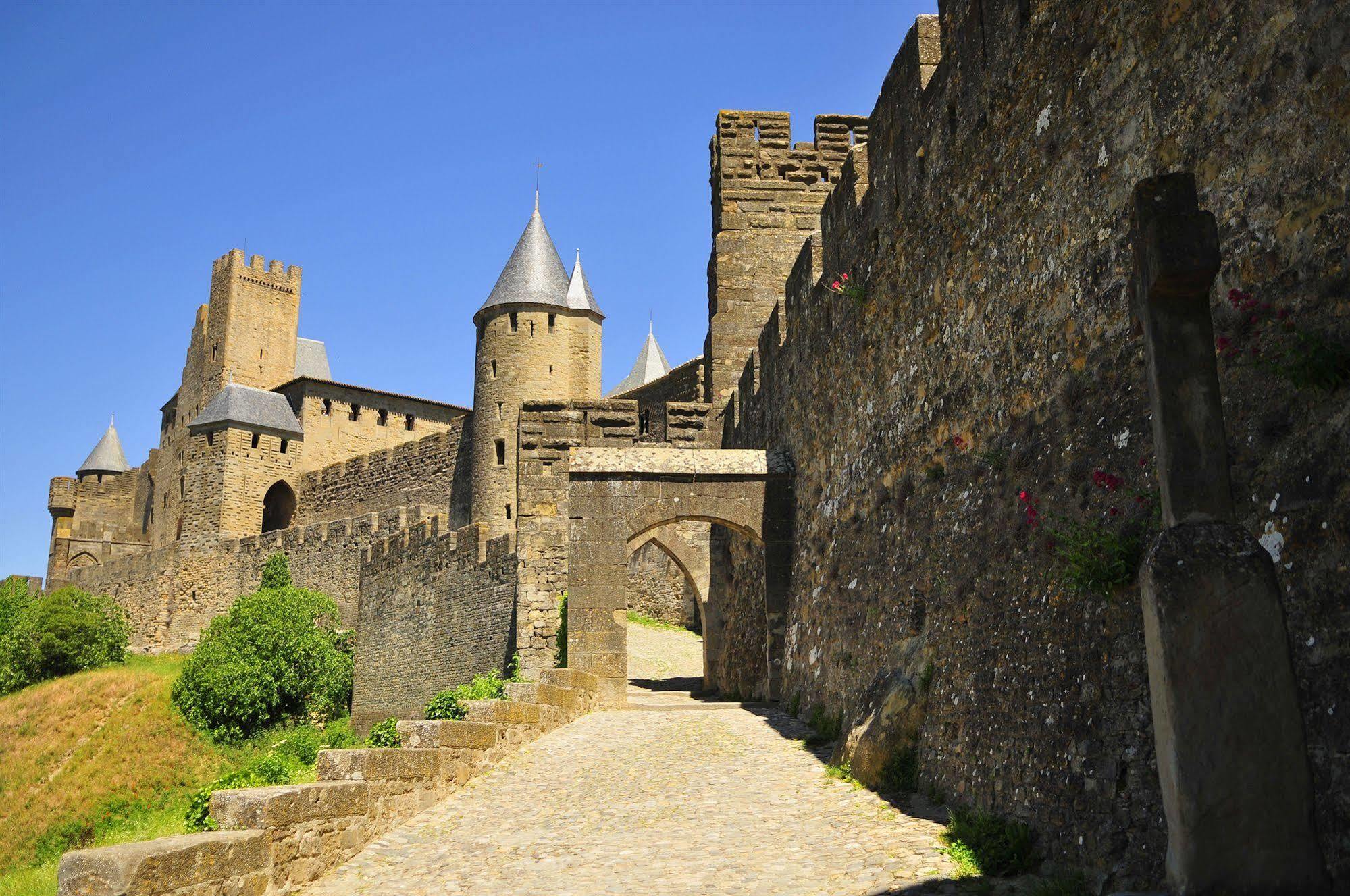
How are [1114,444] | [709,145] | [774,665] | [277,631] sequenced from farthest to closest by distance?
[277,631], [709,145], [774,665], [1114,444]

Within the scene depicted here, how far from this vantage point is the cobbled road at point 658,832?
6.12 meters

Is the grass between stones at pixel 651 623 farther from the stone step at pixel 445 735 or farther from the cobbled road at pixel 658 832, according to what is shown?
the stone step at pixel 445 735

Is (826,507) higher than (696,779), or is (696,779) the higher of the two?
(826,507)

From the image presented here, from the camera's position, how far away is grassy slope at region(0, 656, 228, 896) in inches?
966

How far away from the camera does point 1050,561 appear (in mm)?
5824

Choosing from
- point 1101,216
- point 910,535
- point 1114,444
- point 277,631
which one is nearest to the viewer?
point 1114,444

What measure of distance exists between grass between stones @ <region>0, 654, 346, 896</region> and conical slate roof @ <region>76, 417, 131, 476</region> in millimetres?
36632

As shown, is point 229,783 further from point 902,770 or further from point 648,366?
point 648,366

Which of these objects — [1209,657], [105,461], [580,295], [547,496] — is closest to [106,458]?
[105,461]

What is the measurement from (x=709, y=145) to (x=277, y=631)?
16913mm

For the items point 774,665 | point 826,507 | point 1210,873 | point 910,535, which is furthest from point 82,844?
point 1210,873

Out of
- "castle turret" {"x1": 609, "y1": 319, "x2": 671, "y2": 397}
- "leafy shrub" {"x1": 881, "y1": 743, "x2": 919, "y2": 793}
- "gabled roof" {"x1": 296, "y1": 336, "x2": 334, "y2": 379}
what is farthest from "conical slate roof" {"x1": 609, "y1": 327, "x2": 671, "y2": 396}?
"leafy shrub" {"x1": 881, "y1": 743, "x2": 919, "y2": 793}

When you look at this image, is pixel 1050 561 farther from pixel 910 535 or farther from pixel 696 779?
pixel 696 779

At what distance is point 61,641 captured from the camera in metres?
34.9
